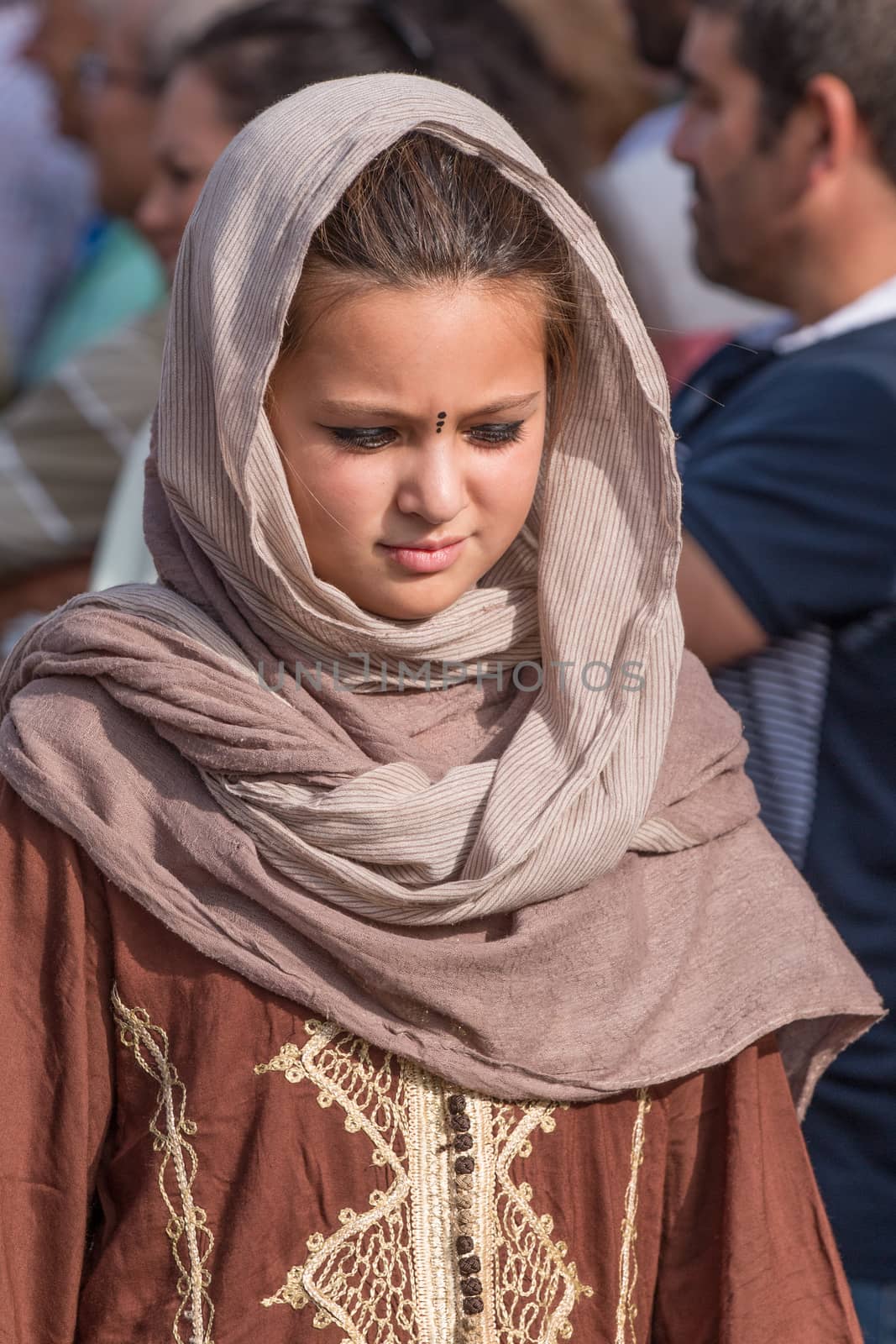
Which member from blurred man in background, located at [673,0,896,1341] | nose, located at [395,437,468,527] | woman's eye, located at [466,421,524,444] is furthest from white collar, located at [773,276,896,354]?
nose, located at [395,437,468,527]

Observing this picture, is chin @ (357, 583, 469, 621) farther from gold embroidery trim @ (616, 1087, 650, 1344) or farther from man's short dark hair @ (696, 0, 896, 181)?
man's short dark hair @ (696, 0, 896, 181)

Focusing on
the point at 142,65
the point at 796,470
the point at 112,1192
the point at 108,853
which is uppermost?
the point at 142,65

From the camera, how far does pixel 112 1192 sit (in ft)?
5.82

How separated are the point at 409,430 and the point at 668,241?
2.73 metres

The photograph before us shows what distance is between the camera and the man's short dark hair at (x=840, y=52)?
2633mm

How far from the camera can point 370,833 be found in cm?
170

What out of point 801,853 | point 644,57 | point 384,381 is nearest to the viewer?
point 384,381

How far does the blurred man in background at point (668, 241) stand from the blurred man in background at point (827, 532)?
1224mm

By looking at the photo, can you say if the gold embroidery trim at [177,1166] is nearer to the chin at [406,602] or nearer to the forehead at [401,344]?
the chin at [406,602]

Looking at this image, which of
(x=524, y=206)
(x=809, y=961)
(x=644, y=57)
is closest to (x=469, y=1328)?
(x=809, y=961)

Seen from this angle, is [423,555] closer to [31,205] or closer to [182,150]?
[182,150]

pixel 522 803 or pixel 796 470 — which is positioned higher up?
pixel 796 470

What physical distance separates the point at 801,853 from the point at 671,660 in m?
0.56

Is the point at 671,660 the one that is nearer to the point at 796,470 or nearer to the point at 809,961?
the point at 809,961
